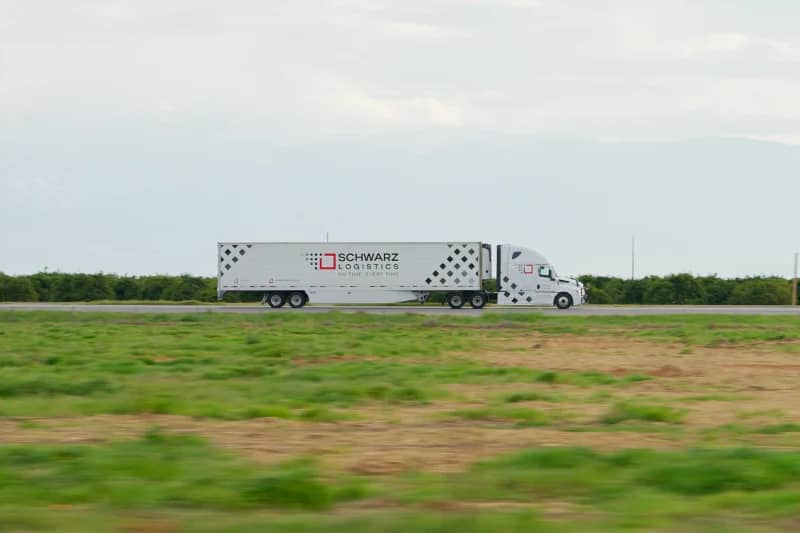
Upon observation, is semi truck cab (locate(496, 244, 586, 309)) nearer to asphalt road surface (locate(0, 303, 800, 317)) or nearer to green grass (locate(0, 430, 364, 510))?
asphalt road surface (locate(0, 303, 800, 317))

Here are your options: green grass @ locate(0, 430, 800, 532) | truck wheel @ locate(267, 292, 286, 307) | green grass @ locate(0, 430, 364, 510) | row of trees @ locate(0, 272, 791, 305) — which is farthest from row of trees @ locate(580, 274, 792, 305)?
green grass @ locate(0, 430, 364, 510)

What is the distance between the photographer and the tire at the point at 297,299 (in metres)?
47.0

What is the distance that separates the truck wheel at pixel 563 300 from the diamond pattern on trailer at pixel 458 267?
379 centimetres

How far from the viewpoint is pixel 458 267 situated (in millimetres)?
46625

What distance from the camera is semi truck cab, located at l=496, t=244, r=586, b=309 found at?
47062 mm

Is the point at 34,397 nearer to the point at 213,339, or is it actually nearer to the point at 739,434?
the point at 739,434

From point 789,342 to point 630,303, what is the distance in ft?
104

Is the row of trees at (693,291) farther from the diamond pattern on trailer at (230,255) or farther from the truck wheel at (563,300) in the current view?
the diamond pattern on trailer at (230,255)

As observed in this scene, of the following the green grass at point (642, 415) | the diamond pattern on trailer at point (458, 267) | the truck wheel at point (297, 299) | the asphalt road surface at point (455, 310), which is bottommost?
the green grass at point (642, 415)

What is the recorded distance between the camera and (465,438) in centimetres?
1022

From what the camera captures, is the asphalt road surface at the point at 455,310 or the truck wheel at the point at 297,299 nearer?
the asphalt road surface at the point at 455,310

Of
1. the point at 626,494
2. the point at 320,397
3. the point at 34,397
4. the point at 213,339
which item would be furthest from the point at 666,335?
the point at 626,494

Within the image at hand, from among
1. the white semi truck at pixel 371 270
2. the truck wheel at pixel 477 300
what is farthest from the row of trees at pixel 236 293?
the truck wheel at pixel 477 300

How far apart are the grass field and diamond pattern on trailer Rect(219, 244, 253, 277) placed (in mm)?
24173
